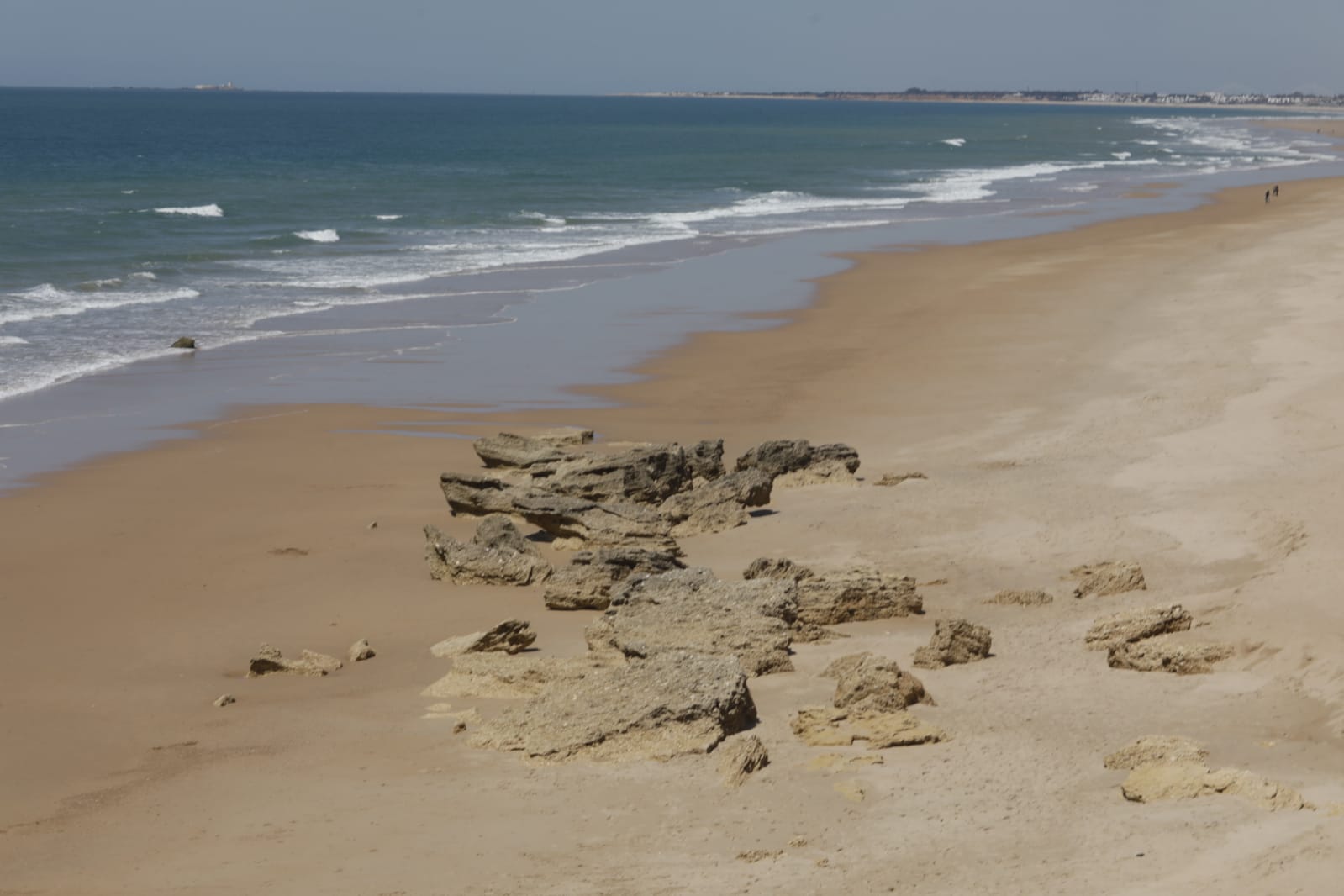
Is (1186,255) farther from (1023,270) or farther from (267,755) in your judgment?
(267,755)

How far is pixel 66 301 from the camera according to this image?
28.7 metres

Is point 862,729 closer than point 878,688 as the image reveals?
Yes

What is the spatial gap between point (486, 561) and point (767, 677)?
A: 3.39m

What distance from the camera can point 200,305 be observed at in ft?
93.9

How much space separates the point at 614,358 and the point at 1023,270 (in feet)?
44.9

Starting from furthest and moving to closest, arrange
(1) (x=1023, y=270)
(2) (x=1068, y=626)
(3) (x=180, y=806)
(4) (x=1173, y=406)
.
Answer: (1) (x=1023, y=270), (4) (x=1173, y=406), (2) (x=1068, y=626), (3) (x=180, y=806)

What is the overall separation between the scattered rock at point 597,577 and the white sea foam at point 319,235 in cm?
3018

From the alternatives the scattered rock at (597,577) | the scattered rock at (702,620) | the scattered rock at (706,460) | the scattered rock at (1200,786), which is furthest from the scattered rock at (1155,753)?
the scattered rock at (706,460)

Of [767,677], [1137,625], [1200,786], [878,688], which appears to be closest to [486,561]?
[767,677]

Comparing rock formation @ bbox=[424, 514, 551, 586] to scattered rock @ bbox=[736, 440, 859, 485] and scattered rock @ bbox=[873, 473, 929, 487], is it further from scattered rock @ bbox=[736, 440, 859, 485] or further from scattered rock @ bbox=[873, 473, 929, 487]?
scattered rock @ bbox=[873, 473, 929, 487]

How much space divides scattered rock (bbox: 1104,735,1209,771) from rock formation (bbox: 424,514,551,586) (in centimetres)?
563

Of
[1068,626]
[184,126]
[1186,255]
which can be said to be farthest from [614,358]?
[184,126]

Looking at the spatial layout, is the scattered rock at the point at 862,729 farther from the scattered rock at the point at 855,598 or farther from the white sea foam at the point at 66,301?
the white sea foam at the point at 66,301

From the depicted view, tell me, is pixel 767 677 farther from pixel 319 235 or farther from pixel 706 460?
pixel 319 235
